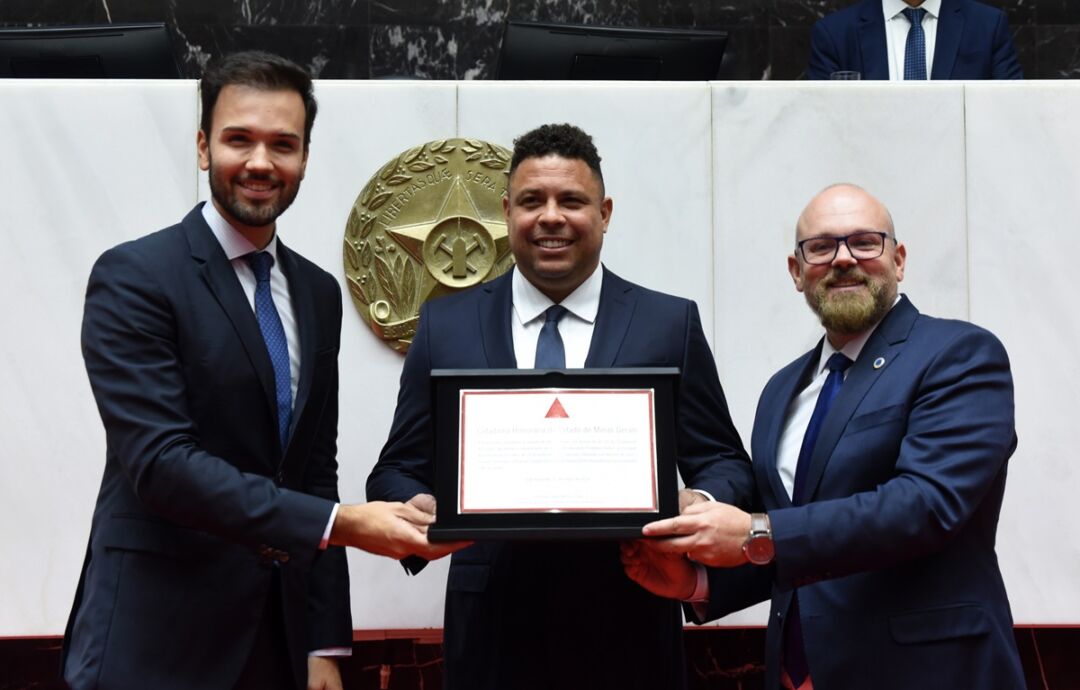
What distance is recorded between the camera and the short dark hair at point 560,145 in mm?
3062

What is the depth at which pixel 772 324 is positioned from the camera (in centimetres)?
456

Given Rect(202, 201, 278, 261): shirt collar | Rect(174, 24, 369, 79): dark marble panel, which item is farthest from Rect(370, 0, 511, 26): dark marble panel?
Rect(202, 201, 278, 261): shirt collar

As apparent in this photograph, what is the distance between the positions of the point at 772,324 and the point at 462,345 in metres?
1.90

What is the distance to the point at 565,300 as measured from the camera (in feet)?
10.0

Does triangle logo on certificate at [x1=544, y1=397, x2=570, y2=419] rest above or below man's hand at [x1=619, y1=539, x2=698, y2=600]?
above

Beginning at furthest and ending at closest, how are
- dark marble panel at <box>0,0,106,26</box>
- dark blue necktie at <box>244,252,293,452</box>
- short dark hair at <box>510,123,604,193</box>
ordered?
dark marble panel at <box>0,0,106,26</box>
short dark hair at <box>510,123,604,193</box>
dark blue necktie at <box>244,252,293,452</box>

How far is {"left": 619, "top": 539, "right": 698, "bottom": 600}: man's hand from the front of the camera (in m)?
2.69

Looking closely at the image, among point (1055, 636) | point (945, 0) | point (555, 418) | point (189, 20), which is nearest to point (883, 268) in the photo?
point (555, 418)

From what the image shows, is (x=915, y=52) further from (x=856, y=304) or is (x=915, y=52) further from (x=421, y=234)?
(x=856, y=304)

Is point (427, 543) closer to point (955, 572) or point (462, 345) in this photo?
point (462, 345)

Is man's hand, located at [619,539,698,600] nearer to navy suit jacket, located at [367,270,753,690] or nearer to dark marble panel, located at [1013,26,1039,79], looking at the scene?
navy suit jacket, located at [367,270,753,690]

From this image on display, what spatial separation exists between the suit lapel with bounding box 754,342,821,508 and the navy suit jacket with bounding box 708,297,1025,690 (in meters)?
0.04

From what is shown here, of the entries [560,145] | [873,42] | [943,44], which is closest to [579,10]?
[873,42]

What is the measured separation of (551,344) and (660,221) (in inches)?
68.8
